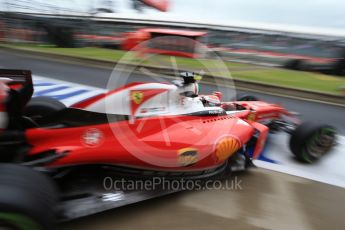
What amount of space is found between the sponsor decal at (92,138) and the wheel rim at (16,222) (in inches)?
33.6

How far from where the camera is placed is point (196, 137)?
10.9ft

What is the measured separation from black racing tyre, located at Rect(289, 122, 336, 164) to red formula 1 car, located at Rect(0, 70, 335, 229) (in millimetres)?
490

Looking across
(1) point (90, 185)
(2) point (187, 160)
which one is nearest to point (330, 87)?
(2) point (187, 160)

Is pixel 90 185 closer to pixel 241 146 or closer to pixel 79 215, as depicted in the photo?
pixel 79 215

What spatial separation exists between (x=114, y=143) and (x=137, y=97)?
51 cm

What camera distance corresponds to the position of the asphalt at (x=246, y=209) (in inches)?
114

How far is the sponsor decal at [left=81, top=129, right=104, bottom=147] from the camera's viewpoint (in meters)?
2.92

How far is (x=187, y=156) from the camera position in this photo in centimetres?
320

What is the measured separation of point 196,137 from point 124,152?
28.5 inches

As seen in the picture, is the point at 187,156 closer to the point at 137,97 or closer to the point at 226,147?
the point at 226,147

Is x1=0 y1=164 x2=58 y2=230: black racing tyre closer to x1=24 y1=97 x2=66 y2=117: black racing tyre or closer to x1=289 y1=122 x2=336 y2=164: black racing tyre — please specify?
x1=24 y1=97 x2=66 y2=117: black racing tyre

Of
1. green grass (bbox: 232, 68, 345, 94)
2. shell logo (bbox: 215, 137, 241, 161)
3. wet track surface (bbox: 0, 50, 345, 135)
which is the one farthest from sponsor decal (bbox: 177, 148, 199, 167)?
green grass (bbox: 232, 68, 345, 94)

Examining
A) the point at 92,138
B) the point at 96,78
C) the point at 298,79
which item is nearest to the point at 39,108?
the point at 92,138

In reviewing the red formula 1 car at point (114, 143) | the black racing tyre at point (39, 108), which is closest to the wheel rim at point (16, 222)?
the red formula 1 car at point (114, 143)
